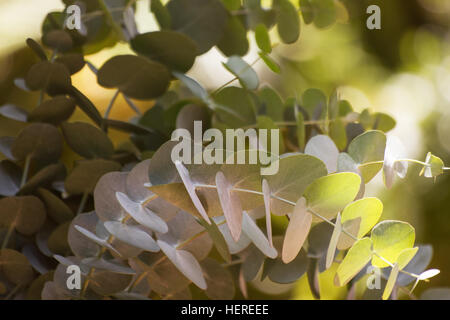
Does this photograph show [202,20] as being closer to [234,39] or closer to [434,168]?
[234,39]

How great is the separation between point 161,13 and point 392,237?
0.16 m

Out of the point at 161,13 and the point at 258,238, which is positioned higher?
the point at 161,13

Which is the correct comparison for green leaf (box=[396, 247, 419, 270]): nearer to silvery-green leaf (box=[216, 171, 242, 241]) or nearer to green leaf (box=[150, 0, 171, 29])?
silvery-green leaf (box=[216, 171, 242, 241])

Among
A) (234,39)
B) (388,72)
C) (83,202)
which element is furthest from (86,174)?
(388,72)

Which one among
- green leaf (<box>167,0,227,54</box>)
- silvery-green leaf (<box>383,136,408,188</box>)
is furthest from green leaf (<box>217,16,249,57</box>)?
silvery-green leaf (<box>383,136,408,188</box>)

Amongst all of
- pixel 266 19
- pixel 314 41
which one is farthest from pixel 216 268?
pixel 314 41

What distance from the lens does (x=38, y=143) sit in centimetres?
21

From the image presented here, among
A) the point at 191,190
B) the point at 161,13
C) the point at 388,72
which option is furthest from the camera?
the point at 388,72

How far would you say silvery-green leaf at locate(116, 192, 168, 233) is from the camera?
5.8 inches

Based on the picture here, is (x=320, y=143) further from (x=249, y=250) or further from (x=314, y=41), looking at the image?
(x=314, y=41)

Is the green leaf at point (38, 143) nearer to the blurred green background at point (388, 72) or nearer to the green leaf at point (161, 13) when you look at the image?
the green leaf at point (161, 13)

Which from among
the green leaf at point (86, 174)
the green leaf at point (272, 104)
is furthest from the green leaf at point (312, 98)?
the green leaf at point (86, 174)

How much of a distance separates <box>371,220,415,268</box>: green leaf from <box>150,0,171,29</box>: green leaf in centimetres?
15

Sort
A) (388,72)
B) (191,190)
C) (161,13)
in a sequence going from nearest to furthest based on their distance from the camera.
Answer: (191,190) < (161,13) < (388,72)
